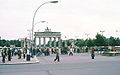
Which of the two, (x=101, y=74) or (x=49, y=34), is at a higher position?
(x=49, y=34)

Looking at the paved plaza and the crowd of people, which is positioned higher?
the crowd of people

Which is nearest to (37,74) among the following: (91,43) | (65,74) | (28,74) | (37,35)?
(28,74)

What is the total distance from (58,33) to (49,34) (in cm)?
504

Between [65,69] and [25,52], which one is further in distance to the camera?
[25,52]

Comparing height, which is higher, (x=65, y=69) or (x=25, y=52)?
(x=25, y=52)

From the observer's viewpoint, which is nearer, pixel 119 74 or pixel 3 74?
pixel 119 74

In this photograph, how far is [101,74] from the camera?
40.8 ft

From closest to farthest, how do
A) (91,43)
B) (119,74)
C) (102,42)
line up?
(119,74) → (102,42) → (91,43)

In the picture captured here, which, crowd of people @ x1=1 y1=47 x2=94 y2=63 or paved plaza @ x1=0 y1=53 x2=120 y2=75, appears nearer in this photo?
paved plaza @ x1=0 y1=53 x2=120 y2=75

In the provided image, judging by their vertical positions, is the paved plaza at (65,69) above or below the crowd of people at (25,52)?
below

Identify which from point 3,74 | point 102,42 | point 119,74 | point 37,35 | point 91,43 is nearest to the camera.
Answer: point 119,74

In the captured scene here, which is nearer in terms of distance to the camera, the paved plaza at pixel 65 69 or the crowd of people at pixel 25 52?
the paved plaza at pixel 65 69

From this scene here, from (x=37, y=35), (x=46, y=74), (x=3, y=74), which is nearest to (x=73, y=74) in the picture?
(x=46, y=74)

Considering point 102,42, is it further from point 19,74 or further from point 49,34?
point 19,74
